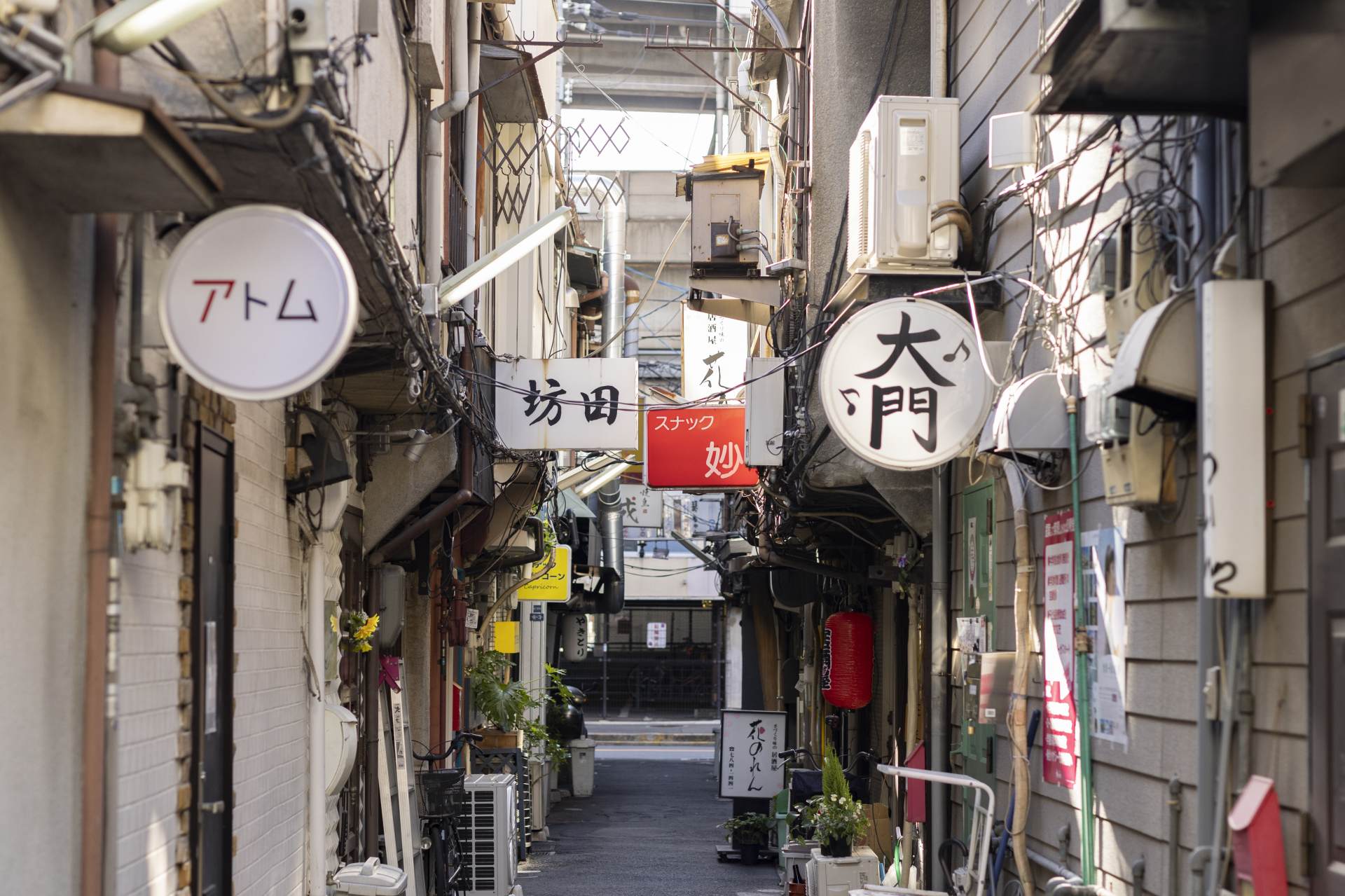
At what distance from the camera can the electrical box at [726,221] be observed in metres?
14.3

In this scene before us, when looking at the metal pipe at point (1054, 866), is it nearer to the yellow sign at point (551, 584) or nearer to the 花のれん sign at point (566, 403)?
the 花のれん sign at point (566, 403)

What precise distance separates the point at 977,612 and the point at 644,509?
23.5m

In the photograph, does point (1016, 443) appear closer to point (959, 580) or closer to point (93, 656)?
point (959, 580)

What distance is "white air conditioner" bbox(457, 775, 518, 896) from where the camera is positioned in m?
14.2

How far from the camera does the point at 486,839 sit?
564 inches

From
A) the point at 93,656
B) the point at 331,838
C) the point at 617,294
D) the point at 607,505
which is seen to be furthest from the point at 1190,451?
the point at 607,505

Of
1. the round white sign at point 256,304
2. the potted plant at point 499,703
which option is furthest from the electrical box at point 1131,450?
→ the potted plant at point 499,703

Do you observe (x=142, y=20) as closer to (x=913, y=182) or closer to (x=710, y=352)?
(x=913, y=182)

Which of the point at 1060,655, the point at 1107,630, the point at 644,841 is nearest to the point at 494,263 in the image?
the point at 1060,655

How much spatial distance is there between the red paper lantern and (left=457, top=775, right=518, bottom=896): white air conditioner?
3.61 meters

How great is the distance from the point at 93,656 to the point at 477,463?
7.76 meters

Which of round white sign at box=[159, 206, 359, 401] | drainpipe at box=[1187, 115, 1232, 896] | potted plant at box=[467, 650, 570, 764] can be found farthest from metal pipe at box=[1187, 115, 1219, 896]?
potted plant at box=[467, 650, 570, 764]

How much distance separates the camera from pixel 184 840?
6316mm

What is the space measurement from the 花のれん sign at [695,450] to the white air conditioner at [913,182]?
286 inches
